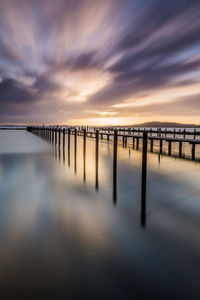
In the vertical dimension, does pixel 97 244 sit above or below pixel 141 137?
below

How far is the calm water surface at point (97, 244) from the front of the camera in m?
2.38

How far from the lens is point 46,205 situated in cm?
517

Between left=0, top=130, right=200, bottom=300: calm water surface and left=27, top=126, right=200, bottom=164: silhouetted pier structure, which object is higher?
left=27, top=126, right=200, bottom=164: silhouetted pier structure

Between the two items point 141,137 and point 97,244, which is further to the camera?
point 141,137

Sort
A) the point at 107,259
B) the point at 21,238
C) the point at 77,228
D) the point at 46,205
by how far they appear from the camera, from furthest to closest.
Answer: the point at 46,205 < the point at 77,228 < the point at 21,238 < the point at 107,259

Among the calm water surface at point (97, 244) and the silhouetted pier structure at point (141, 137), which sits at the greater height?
the silhouetted pier structure at point (141, 137)

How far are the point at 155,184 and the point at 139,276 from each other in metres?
5.46

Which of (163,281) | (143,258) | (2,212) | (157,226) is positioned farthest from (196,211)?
(2,212)

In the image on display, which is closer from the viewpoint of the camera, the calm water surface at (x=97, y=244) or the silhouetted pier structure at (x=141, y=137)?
the calm water surface at (x=97, y=244)

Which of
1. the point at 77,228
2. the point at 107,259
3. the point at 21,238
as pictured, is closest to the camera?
the point at 107,259

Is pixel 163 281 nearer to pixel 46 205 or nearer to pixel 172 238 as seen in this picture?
pixel 172 238

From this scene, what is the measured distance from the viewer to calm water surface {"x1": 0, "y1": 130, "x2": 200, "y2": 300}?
2375 mm

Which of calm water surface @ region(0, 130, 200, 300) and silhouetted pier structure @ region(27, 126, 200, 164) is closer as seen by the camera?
calm water surface @ region(0, 130, 200, 300)

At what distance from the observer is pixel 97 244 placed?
3.33 meters
